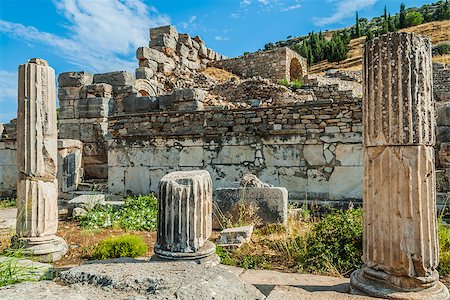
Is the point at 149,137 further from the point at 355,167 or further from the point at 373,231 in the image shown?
the point at 373,231

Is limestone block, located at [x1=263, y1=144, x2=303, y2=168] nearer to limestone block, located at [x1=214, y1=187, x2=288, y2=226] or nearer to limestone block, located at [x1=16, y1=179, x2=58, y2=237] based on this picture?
limestone block, located at [x1=214, y1=187, x2=288, y2=226]

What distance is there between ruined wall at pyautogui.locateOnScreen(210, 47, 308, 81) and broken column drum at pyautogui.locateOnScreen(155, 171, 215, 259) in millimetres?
19192

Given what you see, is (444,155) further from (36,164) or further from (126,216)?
(36,164)

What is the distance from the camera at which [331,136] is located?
8.05 m

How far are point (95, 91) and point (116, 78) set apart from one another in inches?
42.9

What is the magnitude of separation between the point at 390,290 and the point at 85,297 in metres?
2.62

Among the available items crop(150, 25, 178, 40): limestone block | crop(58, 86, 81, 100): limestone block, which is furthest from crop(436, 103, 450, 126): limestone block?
crop(150, 25, 178, 40): limestone block

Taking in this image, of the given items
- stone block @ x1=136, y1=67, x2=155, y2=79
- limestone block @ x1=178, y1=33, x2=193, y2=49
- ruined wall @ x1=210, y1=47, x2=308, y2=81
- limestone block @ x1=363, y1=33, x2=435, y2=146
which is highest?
limestone block @ x1=178, y1=33, x2=193, y2=49

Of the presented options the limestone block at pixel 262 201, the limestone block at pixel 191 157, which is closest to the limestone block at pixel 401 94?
the limestone block at pixel 262 201

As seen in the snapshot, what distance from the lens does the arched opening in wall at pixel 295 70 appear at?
2516cm

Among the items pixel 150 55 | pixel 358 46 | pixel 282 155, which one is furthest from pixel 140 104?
pixel 358 46

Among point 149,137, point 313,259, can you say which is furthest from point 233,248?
point 149,137

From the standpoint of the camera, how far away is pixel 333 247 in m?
4.96

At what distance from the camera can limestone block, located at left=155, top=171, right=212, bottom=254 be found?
4.38 m
